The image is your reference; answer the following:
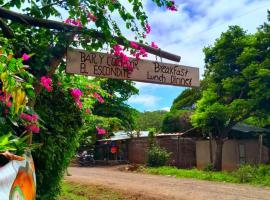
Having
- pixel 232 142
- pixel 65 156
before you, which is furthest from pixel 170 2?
pixel 232 142

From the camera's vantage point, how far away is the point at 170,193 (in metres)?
13.0

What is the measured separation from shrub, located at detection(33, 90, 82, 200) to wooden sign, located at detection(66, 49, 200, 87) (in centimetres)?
100

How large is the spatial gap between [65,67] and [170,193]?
8.63 metres

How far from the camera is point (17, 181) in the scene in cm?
342

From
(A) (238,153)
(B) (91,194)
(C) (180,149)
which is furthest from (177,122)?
(B) (91,194)

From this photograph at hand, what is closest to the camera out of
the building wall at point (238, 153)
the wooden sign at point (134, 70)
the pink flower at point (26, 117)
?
the pink flower at point (26, 117)

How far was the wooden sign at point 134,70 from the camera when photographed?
5238 millimetres

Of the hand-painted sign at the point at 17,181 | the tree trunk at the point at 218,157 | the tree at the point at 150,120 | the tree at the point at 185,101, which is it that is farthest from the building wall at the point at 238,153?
the tree at the point at 150,120

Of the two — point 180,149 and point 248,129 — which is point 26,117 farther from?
point 180,149

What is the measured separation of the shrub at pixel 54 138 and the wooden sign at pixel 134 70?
100 cm

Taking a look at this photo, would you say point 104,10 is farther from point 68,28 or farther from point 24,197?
point 24,197

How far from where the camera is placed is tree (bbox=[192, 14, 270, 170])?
67.9ft

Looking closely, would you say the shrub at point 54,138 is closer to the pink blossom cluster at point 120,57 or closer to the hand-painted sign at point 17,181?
the pink blossom cluster at point 120,57

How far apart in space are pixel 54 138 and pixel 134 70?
1491mm
